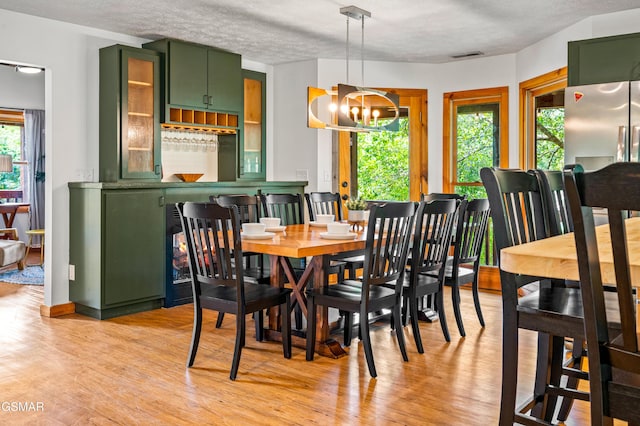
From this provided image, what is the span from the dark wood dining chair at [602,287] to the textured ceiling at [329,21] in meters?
3.36

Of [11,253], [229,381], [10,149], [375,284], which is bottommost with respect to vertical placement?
[229,381]

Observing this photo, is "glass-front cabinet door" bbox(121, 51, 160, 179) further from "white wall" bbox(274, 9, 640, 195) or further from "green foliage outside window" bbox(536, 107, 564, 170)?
"green foliage outside window" bbox(536, 107, 564, 170)

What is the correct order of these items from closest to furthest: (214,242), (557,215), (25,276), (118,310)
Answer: (557,215) < (214,242) < (118,310) < (25,276)

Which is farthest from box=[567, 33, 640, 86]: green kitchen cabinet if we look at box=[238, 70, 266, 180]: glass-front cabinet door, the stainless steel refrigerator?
box=[238, 70, 266, 180]: glass-front cabinet door

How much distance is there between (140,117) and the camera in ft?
16.1

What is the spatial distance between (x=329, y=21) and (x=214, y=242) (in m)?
2.48

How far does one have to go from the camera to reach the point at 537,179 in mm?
2188

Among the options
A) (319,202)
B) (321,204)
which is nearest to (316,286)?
(319,202)

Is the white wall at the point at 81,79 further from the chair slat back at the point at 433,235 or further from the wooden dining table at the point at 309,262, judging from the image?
the chair slat back at the point at 433,235

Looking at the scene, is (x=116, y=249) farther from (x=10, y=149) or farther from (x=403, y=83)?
(x=10, y=149)

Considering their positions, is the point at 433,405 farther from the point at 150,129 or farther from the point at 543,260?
the point at 150,129

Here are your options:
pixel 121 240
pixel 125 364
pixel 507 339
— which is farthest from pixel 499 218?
pixel 121 240

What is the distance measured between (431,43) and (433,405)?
3679 millimetres

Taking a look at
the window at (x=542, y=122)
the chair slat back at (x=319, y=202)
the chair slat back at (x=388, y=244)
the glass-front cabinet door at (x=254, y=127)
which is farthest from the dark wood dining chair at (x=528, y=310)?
the glass-front cabinet door at (x=254, y=127)
